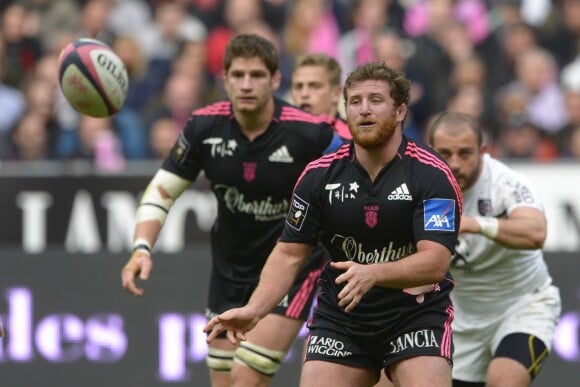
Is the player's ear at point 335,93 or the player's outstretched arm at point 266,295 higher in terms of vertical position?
the player's ear at point 335,93

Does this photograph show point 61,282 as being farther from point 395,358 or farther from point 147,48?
point 395,358

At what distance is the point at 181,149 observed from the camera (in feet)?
29.3

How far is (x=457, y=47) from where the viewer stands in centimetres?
1547

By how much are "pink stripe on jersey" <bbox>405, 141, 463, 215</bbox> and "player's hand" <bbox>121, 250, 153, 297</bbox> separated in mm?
1829

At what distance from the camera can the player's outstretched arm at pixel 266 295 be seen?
23.6 ft

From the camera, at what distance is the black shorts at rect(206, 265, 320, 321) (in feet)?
29.1

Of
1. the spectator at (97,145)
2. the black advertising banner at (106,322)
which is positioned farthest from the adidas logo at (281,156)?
the spectator at (97,145)

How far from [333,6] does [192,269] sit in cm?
519

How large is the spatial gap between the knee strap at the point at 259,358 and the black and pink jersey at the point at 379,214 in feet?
4.64

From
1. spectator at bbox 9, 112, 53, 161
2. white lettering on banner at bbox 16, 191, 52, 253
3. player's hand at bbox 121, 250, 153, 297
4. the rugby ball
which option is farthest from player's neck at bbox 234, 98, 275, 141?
spectator at bbox 9, 112, 53, 161

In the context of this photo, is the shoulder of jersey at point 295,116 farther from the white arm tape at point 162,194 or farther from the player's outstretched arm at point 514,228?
the player's outstretched arm at point 514,228

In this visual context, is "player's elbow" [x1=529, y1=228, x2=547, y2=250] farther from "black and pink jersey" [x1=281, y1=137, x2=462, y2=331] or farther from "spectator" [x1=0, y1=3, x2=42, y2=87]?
"spectator" [x1=0, y1=3, x2=42, y2=87]

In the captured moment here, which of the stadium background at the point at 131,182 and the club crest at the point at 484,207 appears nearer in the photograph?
the club crest at the point at 484,207

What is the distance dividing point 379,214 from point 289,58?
8.67 meters
